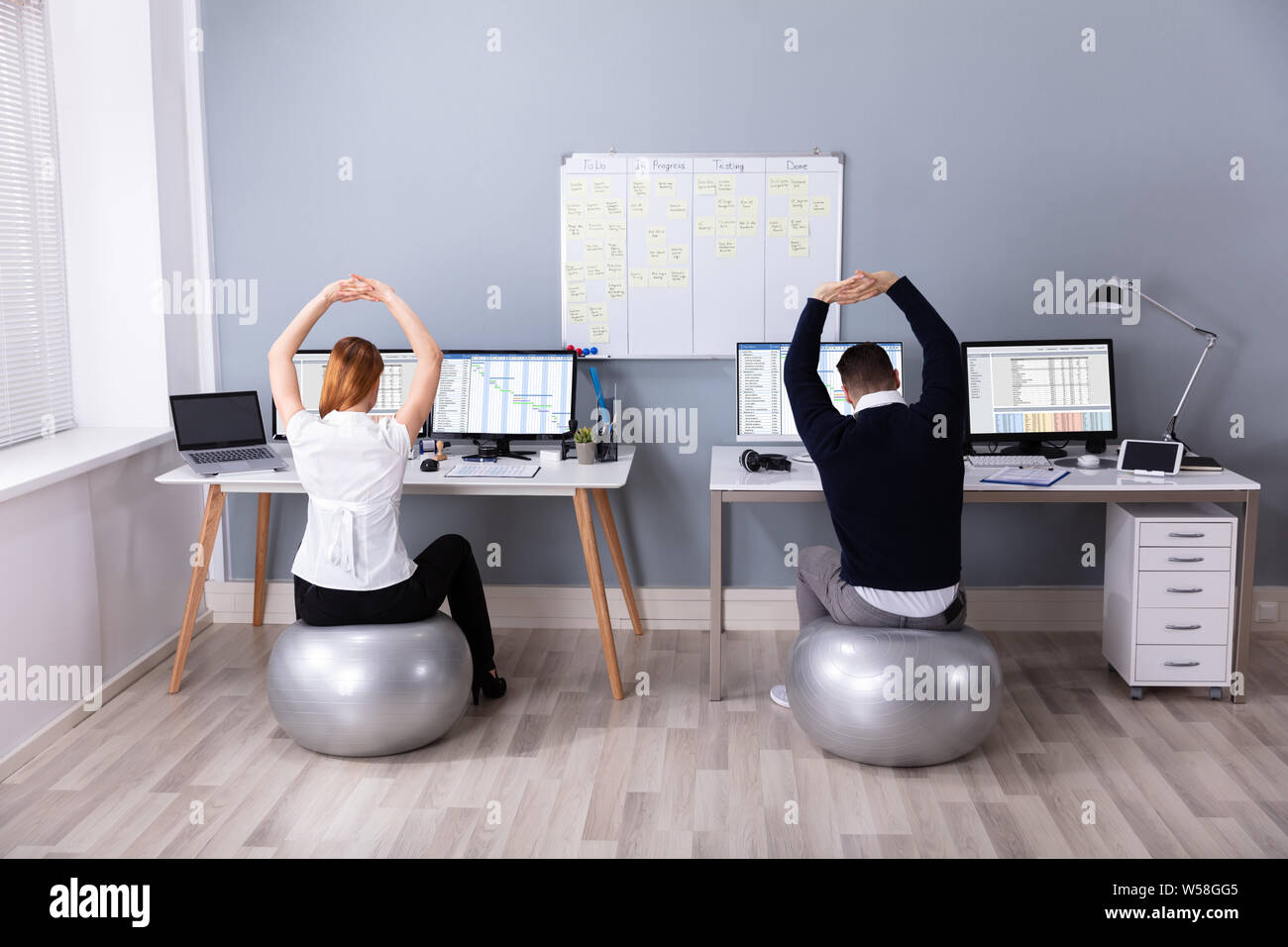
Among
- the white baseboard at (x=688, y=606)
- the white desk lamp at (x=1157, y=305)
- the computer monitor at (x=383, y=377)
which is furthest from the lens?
the white baseboard at (x=688, y=606)

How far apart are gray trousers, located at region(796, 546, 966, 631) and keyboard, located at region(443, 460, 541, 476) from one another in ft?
3.15

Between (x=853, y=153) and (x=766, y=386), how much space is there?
0.91 meters

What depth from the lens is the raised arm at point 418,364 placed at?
3.27 meters

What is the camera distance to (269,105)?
4.21 m

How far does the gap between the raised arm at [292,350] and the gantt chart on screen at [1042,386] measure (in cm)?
217

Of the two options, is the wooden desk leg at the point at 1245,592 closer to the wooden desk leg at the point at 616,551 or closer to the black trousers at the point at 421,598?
the wooden desk leg at the point at 616,551

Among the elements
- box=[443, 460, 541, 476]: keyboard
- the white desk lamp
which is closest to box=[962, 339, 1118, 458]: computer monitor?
the white desk lamp

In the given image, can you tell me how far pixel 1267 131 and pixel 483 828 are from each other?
11.7 ft

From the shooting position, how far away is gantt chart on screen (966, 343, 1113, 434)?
4.04 meters

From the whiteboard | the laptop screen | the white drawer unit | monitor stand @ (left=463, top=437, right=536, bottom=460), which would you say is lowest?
the white drawer unit

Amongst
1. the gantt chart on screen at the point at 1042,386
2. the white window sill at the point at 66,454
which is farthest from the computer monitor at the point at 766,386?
the white window sill at the point at 66,454

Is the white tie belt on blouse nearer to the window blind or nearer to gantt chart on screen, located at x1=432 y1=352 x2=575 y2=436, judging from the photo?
gantt chart on screen, located at x1=432 y1=352 x2=575 y2=436

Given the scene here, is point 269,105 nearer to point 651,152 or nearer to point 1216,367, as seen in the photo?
point 651,152

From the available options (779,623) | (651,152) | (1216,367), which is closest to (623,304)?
(651,152)
